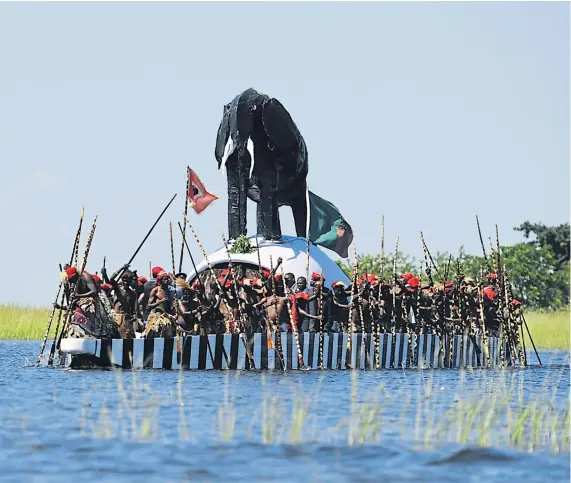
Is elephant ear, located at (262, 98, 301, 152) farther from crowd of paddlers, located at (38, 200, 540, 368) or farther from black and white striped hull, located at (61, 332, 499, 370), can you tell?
black and white striped hull, located at (61, 332, 499, 370)

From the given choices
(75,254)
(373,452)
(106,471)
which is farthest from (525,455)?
(75,254)

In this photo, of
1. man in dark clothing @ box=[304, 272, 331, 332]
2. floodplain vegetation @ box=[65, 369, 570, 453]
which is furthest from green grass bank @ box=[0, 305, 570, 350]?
floodplain vegetation @ box=[65, 369, 570, 453]

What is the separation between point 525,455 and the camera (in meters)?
15.5

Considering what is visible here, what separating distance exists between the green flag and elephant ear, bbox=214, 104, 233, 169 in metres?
3.84

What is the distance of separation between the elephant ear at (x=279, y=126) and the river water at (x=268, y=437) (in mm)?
15076

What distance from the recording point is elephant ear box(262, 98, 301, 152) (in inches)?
1473

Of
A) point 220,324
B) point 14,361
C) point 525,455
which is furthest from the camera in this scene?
point 14,361

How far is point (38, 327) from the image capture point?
167 feet

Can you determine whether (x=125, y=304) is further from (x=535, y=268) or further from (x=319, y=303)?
(x=535, y=268)

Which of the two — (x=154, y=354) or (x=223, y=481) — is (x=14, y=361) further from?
(x=223, y=481)

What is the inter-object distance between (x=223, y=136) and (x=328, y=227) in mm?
4956

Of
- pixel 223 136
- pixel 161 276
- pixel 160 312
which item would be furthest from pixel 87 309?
pixel 223 136

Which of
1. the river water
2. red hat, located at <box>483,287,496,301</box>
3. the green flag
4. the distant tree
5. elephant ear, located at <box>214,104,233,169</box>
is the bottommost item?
the river water

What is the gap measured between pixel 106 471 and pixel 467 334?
25908 millimetres
